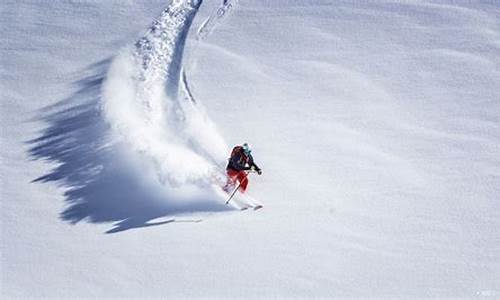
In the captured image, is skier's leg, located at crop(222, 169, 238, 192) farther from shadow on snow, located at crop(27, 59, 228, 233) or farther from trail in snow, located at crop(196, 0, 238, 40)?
trail in snow, located at crop(196, 0, 238, 40)

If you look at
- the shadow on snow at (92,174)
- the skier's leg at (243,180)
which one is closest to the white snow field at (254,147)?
the shadow on snow at (92,174)

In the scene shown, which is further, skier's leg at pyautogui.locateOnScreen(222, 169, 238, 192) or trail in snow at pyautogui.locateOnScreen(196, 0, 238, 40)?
trail in snow at pyautogui.locateOnScreen(196, 0, 238, 40)

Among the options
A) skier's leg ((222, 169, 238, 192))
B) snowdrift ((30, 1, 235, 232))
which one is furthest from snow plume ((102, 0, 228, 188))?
skier's leg ((222, 169, 238, 192))

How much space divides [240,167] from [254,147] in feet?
3.10

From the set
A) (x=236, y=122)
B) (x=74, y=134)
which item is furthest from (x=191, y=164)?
(x=74, y=134)

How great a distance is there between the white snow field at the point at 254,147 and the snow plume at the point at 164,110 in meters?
0.03

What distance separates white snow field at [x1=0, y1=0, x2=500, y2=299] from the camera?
11.0 meters

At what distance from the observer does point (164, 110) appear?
13.5 meters

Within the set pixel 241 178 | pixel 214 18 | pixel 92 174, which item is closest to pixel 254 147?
pixel 241 178

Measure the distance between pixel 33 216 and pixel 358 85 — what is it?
6982mm

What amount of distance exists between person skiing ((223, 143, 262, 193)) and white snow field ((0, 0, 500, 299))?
0.84ft

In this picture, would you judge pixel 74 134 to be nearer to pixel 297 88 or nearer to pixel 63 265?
pixel 63 265

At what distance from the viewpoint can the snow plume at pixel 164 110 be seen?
12.6 metres

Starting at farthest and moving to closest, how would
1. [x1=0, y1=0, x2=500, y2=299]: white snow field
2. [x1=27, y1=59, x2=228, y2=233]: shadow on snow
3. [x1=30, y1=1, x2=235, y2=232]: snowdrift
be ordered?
[x1=30, y1=1, x2=235, y2=232]: snowdrift, [x1=27, y1=59, x2=228, y2=233]: shadow on snow, [x1=0, y1=0, x2=500, y2=299]: white snow field
